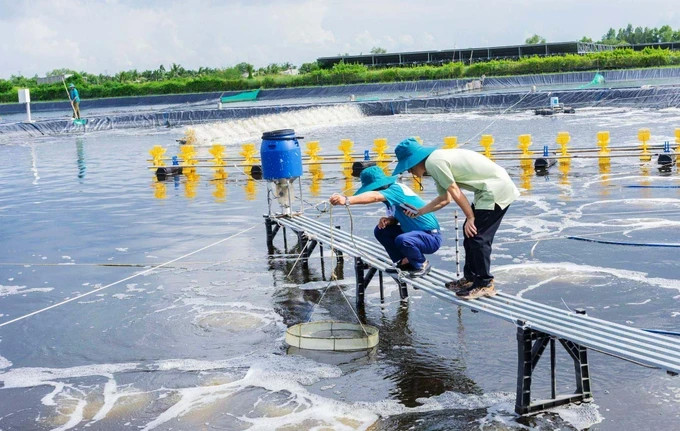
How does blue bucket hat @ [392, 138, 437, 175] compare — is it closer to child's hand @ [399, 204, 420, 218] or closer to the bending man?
the bending man

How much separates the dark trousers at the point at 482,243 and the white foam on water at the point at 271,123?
86.2 feet

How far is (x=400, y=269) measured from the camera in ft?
26.7

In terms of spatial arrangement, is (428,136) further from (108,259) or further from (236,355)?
(236,355)

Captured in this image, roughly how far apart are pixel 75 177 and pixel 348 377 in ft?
58.7

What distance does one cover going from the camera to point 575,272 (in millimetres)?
10000

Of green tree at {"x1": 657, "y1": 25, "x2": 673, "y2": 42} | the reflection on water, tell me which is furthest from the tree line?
the reflection on water

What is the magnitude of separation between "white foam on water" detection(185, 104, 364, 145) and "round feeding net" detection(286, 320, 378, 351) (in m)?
25.0

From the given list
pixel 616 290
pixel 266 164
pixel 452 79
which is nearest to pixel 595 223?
pixel 616 290

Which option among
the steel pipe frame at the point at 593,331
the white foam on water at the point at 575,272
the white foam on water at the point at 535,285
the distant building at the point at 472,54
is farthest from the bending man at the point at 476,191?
the distant building at the point at 472,54

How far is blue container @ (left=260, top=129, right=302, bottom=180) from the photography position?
11094mm

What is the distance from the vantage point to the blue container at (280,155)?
437 inches

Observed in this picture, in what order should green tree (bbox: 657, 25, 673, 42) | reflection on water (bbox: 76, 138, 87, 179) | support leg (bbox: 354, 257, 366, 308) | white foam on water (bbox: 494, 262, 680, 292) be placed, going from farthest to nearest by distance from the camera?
green tree (bbox: 657, 25, 673, 42), reflection on water (bbox: 76, 138, 87, 179), white foam on water (bbox: 494, 262, 680, 292), support leg (bbox: 354, 257, 366, 308)

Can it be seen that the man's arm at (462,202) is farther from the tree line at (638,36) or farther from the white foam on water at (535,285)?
the tree line at (638,36)

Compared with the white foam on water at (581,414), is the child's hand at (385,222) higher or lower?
higher
